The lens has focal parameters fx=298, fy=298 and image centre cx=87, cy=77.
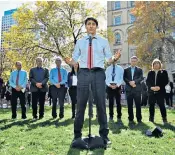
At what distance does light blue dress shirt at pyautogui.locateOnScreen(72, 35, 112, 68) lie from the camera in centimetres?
A: 567

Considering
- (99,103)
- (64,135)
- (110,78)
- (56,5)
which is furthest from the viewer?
(56,5)

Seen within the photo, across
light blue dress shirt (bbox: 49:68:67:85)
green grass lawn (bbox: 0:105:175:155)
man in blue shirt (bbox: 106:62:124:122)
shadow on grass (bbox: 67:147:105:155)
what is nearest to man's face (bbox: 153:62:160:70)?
man in blue shirt (bbox: 106:62:124:122)

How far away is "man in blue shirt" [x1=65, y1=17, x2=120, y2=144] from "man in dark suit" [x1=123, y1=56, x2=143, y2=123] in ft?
12.7

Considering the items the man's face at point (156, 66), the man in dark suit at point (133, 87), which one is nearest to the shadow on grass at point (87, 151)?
the man in dark suit at point (133, 87)

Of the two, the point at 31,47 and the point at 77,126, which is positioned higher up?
the point at 31,47

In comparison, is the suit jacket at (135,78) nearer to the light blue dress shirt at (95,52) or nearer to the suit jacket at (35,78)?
the suit jacket at (35,78)

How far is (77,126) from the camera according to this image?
5.64 m

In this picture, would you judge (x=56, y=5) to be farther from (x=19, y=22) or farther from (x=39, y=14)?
(x=19, y=22)

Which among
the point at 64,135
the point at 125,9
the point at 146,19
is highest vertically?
the point at 125,9

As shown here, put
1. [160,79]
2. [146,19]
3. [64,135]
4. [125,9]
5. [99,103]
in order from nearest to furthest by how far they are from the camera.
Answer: [99,103] → [64,135] → [160,79] → [146,19] → [125,9]

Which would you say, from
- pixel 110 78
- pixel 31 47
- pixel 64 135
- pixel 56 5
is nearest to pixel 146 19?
pixel 56 5

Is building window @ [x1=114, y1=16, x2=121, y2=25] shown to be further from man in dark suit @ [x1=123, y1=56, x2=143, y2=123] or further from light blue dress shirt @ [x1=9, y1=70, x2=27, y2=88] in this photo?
man in dark suit @ [x1=123, y1=56, x2=143, y2=123]

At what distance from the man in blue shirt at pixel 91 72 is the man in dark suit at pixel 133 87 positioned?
3.87 m

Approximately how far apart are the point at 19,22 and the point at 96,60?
27.0 m
